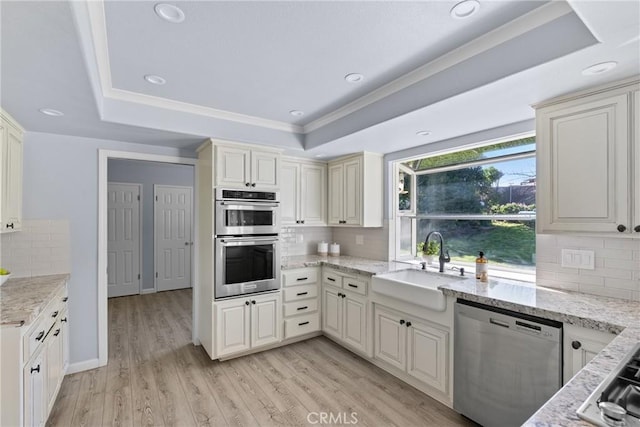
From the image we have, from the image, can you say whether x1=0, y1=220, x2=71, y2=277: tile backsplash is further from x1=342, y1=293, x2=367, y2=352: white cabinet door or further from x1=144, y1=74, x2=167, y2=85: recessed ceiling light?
x1=342, y1=293, x2=367, y2=352: white cabinet door

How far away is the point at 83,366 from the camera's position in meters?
2.92

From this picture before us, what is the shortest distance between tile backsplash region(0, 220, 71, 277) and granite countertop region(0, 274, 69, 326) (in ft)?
0.31

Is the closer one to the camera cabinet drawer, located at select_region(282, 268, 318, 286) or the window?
the window

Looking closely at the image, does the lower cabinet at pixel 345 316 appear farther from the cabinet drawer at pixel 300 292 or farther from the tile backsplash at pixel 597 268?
the tile backsplash at pixel 597 268

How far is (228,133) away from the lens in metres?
Result: 3.08

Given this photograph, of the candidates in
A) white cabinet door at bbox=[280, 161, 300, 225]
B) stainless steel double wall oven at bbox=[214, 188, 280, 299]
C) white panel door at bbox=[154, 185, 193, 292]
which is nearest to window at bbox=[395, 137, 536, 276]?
white cabinet door at bbox=[280, 161, 300, 225]

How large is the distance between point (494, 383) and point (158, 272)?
224 inches

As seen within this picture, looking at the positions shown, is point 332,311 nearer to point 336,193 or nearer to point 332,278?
point 332,278

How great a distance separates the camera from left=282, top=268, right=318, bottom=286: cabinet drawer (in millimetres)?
3463

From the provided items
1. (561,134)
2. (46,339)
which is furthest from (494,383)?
(46,339)

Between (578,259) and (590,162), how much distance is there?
72cm

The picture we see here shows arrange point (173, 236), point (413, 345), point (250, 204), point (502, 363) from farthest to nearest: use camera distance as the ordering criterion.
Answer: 1. point (173, 236)
2. point (250, 204)
3. point (413, 345)
4. point (502, 363)

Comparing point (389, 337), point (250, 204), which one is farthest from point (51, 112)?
point (389, 337)

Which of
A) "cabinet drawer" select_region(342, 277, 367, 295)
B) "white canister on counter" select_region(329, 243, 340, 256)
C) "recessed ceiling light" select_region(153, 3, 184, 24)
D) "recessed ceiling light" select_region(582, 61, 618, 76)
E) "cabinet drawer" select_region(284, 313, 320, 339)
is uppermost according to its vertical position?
"recessed ceiling light" select_region(153, 3, 184, 24)
